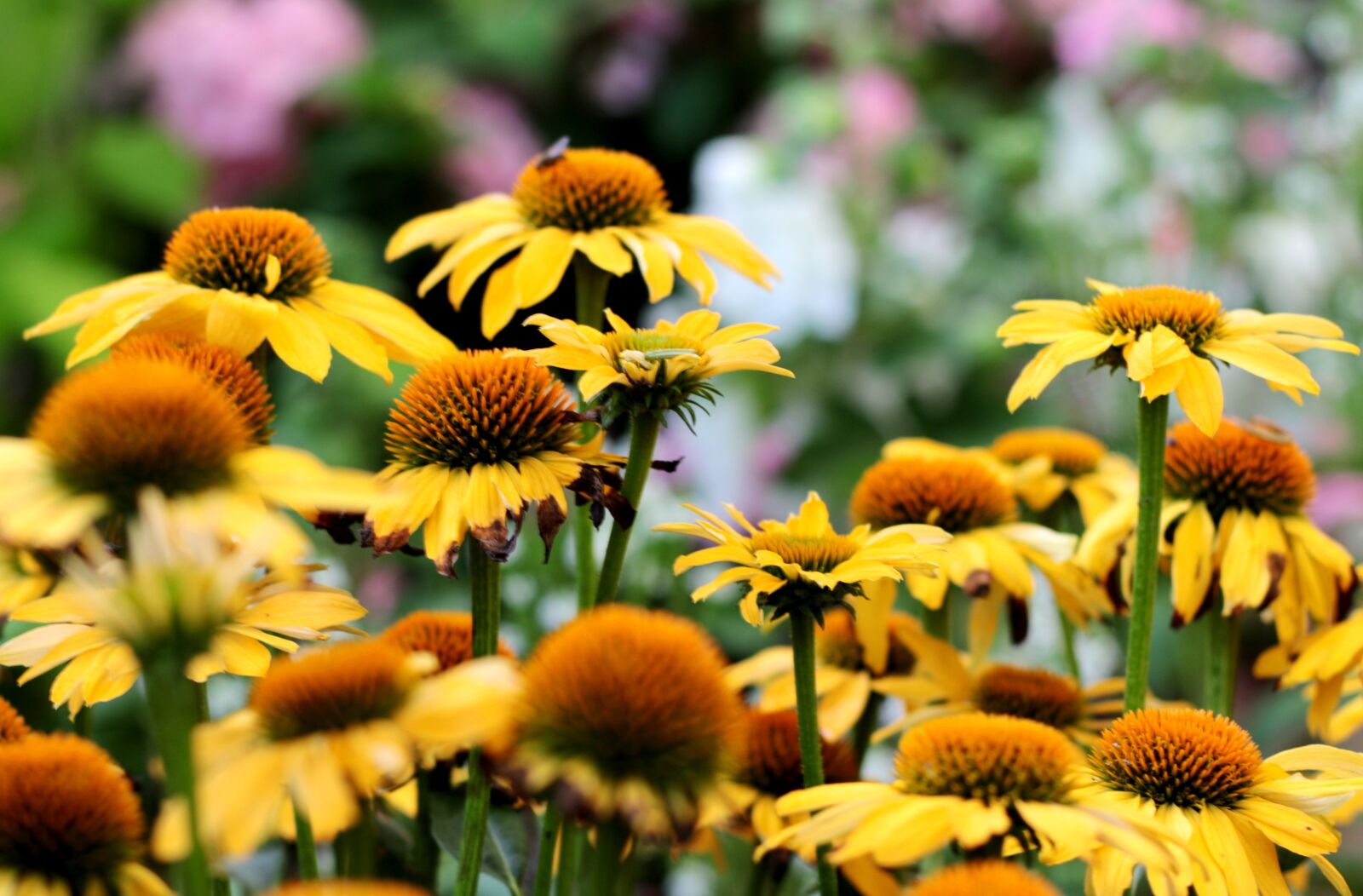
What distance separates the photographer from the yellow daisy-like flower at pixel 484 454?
1.21 ft

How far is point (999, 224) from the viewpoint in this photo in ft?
5.80

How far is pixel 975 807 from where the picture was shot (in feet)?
1.07

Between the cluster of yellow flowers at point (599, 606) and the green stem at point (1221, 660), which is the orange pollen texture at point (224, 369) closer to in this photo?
the cluster of yellow flowers at point (599, 606)

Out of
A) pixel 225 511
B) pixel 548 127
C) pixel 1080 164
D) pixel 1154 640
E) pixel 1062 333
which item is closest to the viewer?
pixel 225 511

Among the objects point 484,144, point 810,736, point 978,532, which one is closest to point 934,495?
point 978,532

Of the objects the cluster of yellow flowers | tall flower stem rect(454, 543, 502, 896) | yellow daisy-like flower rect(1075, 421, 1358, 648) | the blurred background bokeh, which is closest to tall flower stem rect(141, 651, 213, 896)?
the cluster of yellow flowers

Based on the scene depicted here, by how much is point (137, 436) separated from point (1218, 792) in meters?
0.30

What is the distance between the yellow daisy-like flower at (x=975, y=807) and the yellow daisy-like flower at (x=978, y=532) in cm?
12

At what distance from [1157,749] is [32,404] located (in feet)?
6.93

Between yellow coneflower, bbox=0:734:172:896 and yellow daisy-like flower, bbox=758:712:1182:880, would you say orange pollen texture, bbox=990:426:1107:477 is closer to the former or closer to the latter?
yellow daisy-like flower, bbox=758:712:1182:880

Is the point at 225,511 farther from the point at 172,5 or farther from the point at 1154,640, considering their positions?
the point at 172,5

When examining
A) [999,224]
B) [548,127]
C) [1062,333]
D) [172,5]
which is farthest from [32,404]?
[1062,333]

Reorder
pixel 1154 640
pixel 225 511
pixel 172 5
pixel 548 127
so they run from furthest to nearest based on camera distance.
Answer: pixel 548 127 → pixel 172 5 → pixel 1154 640 → pixel 225 511

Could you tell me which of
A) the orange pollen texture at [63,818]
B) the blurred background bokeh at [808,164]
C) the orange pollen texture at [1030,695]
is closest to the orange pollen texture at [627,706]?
the orange pollen texture at [63,818]
